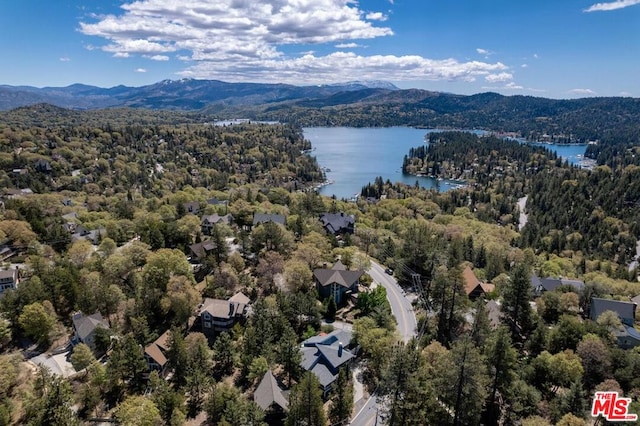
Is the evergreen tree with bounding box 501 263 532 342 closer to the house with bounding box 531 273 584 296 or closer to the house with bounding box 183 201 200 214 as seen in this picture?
the house with bounding box 531 273 584 296

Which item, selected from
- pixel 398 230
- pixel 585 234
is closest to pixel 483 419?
pixel 398 230

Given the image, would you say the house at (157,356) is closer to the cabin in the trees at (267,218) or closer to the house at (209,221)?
the house at (209,221)

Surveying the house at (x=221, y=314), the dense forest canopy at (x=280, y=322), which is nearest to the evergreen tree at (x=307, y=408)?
the dense forest canopy at (x=280, y=322)

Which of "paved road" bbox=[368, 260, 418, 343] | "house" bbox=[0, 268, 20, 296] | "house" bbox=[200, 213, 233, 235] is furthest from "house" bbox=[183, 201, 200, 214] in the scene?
"paved road" bbox=[368, 260, 418, 343]

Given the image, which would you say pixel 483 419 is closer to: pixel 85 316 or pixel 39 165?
pixel 85 316

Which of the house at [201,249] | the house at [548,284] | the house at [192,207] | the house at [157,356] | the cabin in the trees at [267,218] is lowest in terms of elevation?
the house at [157,356]

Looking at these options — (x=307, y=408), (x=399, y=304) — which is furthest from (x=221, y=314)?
(x=399, y=304)

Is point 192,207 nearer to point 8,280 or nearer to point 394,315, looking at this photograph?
point 8,280
